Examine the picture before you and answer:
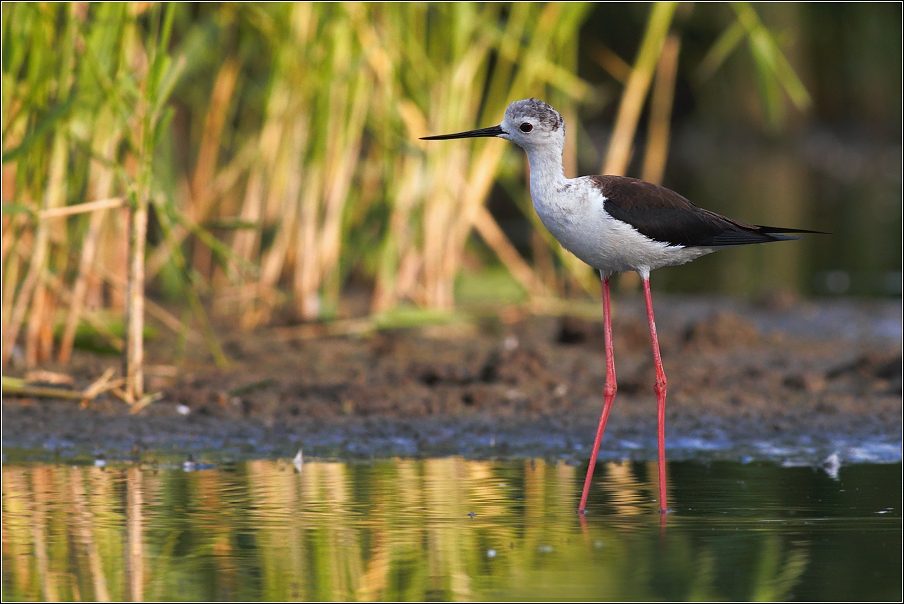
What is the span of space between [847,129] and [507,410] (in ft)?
92.7

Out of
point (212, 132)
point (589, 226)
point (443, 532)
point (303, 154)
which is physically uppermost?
point (212, 132)

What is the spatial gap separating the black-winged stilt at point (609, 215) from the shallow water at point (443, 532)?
44cm

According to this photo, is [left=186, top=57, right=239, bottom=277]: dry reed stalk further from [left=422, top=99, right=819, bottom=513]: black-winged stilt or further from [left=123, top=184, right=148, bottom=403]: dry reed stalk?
[left=422, top=99, right=819, bottom=513]: black-winged stilt

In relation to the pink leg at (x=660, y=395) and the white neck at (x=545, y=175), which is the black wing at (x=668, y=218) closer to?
the white neck at (x=545, y=175)

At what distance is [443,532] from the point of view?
183 inches

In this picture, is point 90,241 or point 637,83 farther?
point 637,83

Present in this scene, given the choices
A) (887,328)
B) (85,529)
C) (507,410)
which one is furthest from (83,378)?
(887,328)

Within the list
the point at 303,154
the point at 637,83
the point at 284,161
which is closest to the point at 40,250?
the point at 303,154

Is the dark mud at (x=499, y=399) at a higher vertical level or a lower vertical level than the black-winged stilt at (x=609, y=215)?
lower

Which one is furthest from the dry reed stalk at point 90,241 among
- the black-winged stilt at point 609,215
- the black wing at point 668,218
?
the black wing at point 668,218

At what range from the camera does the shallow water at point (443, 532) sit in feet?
13.1

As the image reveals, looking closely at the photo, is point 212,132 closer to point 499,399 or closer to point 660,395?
point 499,399

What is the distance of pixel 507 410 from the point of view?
279 inches

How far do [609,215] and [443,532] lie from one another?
1500 millimetres
